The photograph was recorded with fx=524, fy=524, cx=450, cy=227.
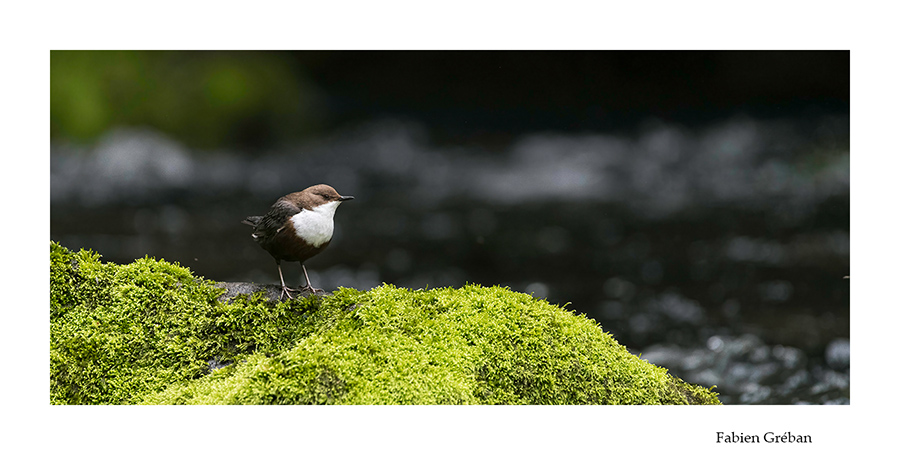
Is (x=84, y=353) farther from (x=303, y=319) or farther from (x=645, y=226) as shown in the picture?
(x=645, y=226)

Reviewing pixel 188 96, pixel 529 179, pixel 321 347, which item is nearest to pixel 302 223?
pixel 321 347

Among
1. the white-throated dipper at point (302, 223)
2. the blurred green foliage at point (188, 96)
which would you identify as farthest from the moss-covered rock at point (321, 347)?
the blurred green foliage at point (188, 96)

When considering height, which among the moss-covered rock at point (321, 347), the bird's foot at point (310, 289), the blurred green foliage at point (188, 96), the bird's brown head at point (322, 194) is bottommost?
the moss-covered rock at point (321, 347)

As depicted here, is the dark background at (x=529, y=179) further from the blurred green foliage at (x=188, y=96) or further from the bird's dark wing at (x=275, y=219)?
the bird's dark wing at (x=275, y=219)

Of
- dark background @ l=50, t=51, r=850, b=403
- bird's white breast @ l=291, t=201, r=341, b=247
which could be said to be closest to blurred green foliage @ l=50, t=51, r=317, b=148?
dark background @ l=50, t=51, r=850, b=403

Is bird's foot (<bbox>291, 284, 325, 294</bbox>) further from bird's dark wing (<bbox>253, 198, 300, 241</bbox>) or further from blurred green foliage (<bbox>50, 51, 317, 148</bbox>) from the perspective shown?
blurred green foliage (<bbox>50, 51, 317, 148</bbox>)

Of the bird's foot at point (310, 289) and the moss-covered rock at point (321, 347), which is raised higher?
the bird's foot at point (310, 289)
